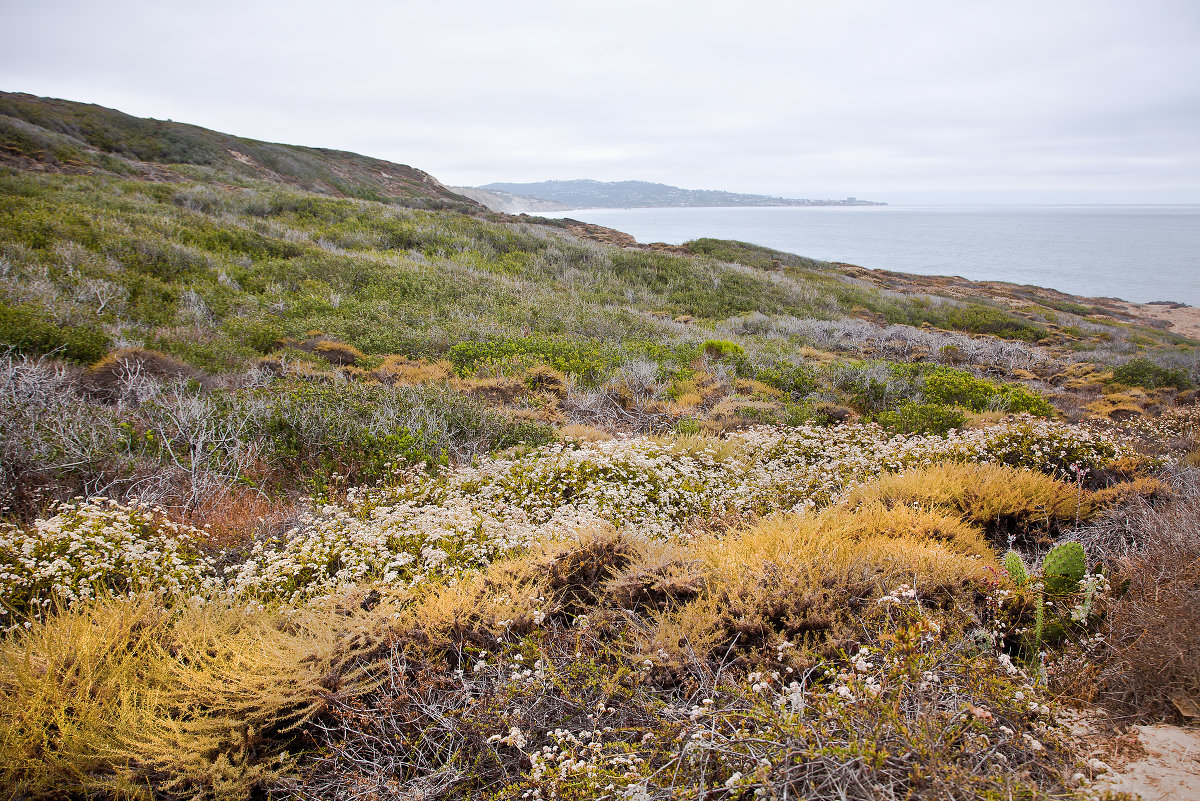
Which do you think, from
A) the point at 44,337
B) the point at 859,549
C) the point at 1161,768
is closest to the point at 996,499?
the point at 859,549

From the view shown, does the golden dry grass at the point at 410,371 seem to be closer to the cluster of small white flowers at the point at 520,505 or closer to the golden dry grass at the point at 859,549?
the cluster of small white flowers at the point at 520,505

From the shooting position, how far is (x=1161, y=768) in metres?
1.95

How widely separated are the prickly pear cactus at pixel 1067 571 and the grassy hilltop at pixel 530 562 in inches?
0.8

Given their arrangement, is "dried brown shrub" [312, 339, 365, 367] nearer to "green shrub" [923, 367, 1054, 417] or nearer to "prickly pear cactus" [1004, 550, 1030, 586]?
"prickly pear cactus" [1004, 550, 1030, 586]

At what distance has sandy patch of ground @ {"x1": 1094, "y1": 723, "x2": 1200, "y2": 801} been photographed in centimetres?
183

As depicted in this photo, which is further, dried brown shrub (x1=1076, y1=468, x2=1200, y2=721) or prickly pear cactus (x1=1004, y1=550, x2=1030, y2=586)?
prickly pear cactus (x1=1004, y1=550, x2=1030, y2=586)

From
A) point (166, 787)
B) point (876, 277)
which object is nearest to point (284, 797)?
point (166, 787)

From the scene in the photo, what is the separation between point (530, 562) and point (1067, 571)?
3172mm

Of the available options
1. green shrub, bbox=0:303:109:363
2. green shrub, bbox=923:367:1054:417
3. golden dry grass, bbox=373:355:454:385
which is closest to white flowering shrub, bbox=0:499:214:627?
green shrub, bbox=0:303:109:363

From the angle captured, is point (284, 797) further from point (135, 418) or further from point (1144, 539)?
point (1144, 539)

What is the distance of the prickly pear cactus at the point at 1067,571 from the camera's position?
3.06 metres

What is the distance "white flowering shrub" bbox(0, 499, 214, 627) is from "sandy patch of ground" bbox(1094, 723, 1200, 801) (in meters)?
4.35

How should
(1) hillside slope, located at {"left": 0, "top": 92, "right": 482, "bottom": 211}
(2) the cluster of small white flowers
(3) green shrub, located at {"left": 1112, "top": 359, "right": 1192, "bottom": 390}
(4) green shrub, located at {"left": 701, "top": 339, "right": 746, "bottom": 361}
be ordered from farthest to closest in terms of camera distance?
(1) hillside slope, located at {"left": 0, "top": 92, "right": 482, "bottom": 211} < (3) green shrub, located at {"left": 1112, "top": 359, "right": 1192, "bottom": 390} < (4) green shrub, located at {"left": 701, "top": 339, "right": 746, "bottom": 361} < (2) the cluster of small white flowers

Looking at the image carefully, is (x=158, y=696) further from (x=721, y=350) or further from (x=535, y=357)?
(x=721, y=350)
